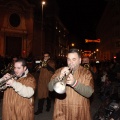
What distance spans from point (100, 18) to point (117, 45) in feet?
94.8

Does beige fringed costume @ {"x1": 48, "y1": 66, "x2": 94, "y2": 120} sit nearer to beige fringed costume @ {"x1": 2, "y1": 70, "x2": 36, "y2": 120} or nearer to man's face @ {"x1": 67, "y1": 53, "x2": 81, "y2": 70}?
man's face @ {"x1": 67, "y1": 53, "x2": 81, "y2": 70}

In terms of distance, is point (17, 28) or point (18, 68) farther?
point (17, 28)

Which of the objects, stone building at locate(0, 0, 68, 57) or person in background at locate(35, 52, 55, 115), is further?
stone building at locate(0, 0, 68, 57)

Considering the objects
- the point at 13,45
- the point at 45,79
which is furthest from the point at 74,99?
the point at 13,45

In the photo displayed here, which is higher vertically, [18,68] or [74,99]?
[18,68]

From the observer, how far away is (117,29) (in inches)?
2517

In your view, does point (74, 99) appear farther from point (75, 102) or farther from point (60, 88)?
point (60, 88)

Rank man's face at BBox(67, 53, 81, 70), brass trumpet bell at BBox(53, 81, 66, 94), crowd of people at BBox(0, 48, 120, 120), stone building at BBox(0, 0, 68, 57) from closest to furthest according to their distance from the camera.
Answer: brass trumpet bell at BBox(53, 81, 66, 94) < crowd of people at BBox(0, 48, 120, 120) < man's face at BBox(67, 53, 81, 70) < stone building at BBox(0, 0, 68, 57)

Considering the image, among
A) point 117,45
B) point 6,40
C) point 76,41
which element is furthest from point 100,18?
point 6,40

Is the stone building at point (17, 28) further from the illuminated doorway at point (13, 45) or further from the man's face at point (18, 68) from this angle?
the man's face at point (18, 68)

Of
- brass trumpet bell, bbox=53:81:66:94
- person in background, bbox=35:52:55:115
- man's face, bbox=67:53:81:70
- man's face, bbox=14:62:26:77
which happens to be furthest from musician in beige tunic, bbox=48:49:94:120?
person in background, bbox=35:52:55:115

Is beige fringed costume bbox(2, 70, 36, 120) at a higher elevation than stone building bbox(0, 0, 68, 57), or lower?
lower

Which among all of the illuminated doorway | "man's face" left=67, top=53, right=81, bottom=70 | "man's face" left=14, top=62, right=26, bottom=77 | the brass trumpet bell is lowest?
the brass trumpet bell

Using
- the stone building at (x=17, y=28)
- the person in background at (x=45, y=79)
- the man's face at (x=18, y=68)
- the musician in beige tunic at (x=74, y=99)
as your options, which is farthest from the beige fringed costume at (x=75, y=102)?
the stone building at (x=17, y=28)
